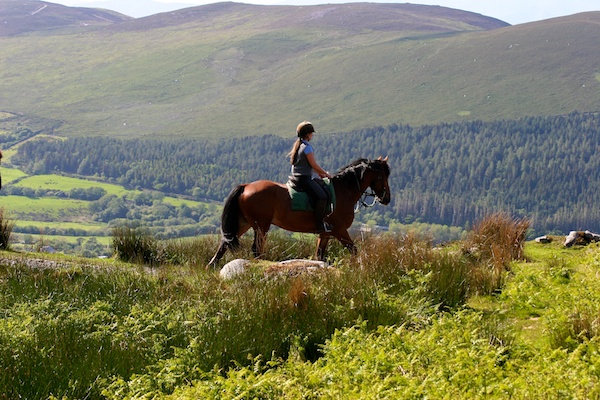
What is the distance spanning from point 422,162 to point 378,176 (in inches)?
7042

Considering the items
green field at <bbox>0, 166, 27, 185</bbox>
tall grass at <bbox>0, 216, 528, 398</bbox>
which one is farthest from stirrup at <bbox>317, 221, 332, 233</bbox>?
green field at <bbox>0, 166, 27, 185</bbox>

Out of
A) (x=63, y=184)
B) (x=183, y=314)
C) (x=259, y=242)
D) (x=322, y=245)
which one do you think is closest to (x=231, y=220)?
(x=259, y=242)

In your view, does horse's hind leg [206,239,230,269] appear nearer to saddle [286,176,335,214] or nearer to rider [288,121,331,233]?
saddle [286,176,335,214]

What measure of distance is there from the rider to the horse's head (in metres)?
1.04

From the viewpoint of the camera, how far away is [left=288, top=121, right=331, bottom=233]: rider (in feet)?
45.4

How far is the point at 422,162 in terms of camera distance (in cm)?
19212

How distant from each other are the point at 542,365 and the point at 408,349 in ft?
3.45

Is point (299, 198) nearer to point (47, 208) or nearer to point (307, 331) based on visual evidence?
point (307, 331)

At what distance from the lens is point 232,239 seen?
1454cm

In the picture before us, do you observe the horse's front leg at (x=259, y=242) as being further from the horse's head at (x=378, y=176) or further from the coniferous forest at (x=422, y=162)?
the coniferous forest at (x=422, y=162)

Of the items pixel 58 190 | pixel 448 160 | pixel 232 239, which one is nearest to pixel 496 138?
pixel 448 160

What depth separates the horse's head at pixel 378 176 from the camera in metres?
15.4

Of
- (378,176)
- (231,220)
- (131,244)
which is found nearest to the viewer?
(231,220)

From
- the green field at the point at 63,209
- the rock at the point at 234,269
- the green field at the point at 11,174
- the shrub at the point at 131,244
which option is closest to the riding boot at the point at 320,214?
the rock at the point at 234,269
